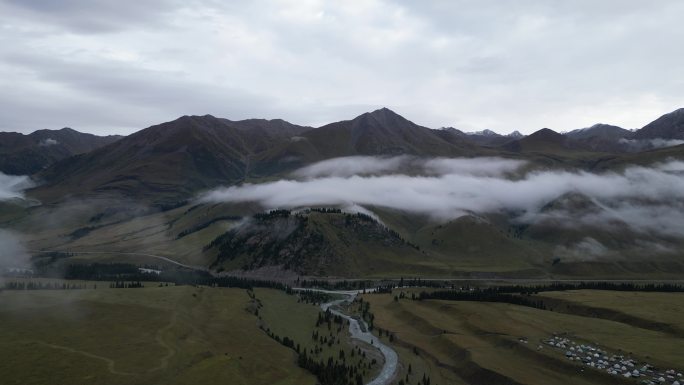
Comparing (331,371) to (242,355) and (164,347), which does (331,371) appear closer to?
(242,355)

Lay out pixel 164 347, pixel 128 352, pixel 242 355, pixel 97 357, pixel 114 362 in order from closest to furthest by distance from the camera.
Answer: pixel 114 362 → pixel 97 357 → pixel 128 352 → pixel 164 347 → pixel 242 355

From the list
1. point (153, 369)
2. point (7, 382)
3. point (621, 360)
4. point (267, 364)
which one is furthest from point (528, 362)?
point (7, 382)

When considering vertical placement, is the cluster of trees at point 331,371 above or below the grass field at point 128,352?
below

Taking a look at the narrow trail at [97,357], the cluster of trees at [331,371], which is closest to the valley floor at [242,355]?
the narrow trail at [97,357]

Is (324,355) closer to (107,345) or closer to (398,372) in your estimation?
(398,372)

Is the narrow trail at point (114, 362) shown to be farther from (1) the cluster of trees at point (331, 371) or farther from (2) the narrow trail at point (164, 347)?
(1) the cluster of trees at point (331, 371)

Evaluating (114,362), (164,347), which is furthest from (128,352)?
(164,347)

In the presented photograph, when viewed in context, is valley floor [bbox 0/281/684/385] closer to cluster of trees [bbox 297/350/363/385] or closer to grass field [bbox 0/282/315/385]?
grass field [bbox 0/282/315/385]

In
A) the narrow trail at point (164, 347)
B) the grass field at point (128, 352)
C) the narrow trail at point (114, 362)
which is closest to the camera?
the grass field at point (128, 352)

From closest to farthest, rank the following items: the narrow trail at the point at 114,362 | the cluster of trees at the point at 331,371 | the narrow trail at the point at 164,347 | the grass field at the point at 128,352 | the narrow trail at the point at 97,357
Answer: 1. the grass field at the point at 128,352
2. the narrow trail at the point at 97,357
3. the narrow trail at the point at 114,362
4. the narrow trail at the point at 164,347
5. the cluster of trees at the point at 331,371
